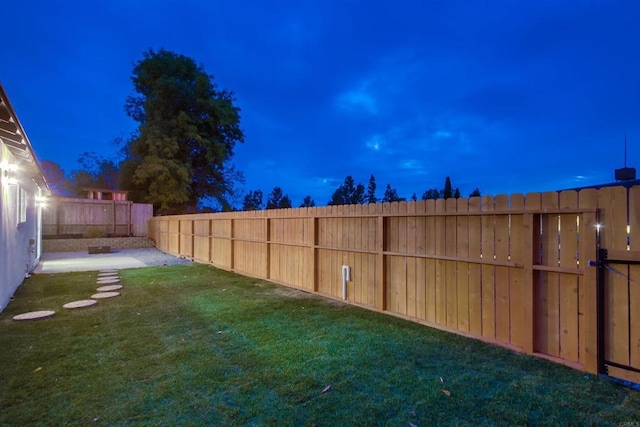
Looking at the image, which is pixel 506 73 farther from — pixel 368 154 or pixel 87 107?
pixel 87 107

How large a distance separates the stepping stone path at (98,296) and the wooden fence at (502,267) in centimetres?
367

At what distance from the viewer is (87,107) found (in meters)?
84.6

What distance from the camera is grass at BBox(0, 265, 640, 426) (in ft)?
7.07

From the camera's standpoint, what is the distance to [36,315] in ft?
14.9

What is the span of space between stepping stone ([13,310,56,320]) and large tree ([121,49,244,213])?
1549 cm

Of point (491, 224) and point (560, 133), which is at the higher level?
point (560, 133)

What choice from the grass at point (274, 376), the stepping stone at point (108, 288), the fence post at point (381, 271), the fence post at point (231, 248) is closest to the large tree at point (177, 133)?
the fence post at point (231, 248)

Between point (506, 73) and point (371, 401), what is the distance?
121 feet

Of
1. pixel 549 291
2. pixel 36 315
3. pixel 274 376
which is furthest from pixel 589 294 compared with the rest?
pixel 36 315

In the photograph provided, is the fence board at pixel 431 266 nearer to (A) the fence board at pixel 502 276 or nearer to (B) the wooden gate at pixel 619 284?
(A) the fence board at pixel 502 276

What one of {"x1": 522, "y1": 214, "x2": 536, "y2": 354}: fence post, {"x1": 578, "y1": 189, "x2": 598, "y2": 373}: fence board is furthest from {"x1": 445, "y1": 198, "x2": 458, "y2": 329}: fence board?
{"x1": 578, "y1": 189, "x2": 598, "y2": 373}: fence board

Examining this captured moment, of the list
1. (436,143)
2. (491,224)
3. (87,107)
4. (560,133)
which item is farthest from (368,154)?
(87,107)

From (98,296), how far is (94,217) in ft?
46.3

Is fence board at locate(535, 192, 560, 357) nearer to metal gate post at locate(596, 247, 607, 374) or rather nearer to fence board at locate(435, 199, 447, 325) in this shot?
metal gate post at locate(596, 247, 607, 374)
